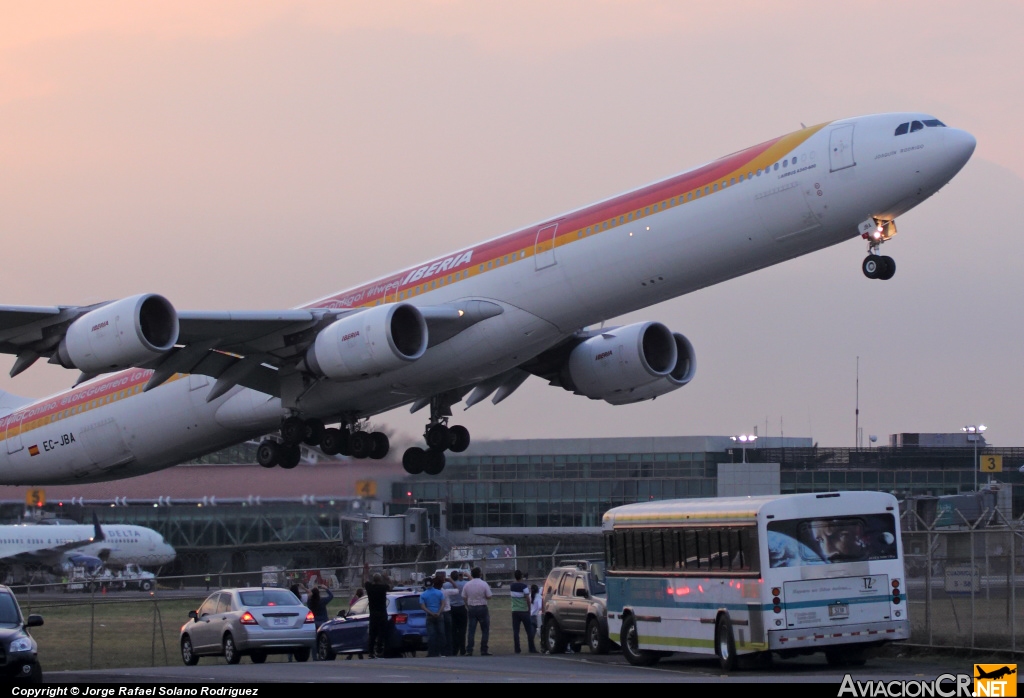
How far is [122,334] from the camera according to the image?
26.6 m

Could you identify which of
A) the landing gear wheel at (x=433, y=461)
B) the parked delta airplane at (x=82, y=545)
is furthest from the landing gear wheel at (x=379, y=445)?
the parked delta airplane at (x=82, y=545)

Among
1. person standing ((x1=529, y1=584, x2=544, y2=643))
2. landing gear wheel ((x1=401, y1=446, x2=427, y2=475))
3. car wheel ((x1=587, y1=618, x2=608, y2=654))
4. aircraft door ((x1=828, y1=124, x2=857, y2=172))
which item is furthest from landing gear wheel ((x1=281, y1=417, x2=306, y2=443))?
aircraft door ((x1=828, y1=124, x2=857, y2=172))

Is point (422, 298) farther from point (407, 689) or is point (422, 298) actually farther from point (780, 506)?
point (407, 689)

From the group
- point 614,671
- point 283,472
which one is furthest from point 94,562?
point 614,671

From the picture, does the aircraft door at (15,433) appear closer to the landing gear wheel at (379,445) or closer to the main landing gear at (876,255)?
the landing gear wheel at (379,445)

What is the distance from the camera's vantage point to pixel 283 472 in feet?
120

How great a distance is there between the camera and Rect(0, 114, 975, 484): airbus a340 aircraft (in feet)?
81.2

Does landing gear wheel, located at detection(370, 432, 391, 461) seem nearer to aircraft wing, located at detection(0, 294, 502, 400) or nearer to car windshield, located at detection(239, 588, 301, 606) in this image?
aircraft wing, located at detection(0, 294, 502, 400)

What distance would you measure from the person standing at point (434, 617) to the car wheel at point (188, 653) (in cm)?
486

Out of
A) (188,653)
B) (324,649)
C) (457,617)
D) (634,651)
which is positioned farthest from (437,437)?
(634,651)

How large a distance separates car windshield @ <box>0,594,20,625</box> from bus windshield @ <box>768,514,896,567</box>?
38.6 feet

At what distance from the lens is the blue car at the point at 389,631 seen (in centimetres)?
2814

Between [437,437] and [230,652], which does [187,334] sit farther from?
[437,437]

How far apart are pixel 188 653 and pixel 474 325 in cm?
918
